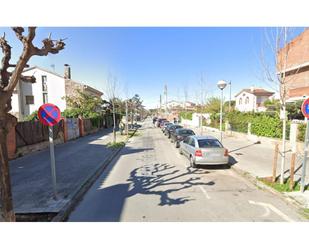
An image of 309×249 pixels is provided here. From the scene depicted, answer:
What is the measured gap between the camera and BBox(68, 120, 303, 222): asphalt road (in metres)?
4.07

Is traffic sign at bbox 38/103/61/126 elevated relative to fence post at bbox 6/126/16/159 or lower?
elevated

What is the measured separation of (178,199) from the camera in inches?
194

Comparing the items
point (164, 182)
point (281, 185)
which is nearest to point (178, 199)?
point (164, 182)

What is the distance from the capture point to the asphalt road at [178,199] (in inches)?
160

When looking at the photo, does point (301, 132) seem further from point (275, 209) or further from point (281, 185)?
point (275, 209)

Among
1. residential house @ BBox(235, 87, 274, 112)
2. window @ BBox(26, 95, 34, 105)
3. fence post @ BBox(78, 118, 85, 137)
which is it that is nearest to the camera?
fence post @ BBox(78, 118, 85, 137)

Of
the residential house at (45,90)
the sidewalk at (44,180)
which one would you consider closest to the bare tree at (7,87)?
the sidewalk at (44,180)

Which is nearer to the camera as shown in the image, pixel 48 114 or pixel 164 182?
pixel 48 114

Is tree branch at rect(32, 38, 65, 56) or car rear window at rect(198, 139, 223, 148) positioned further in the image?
car rear window at rect(198, 139, 223, 148)

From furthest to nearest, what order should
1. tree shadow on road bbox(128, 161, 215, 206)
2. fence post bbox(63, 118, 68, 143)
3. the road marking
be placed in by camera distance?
fence post bbox(63, 118, 68, 143) < tree shadow on road bbox(128, 161, 215, 206) < the road marking

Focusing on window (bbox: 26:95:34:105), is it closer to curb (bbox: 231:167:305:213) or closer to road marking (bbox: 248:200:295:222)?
curb (bbox: 231:167:305:213)

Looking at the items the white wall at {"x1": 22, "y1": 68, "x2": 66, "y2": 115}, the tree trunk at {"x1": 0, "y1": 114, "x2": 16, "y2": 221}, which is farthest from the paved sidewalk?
the white wall at {"x1": 22, "y1": 68, "x2": 66, "y2": 115}
